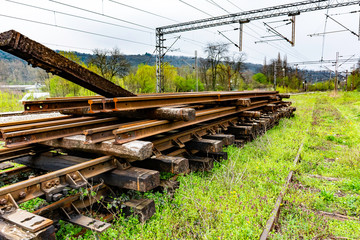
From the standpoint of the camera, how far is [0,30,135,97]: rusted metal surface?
259cm

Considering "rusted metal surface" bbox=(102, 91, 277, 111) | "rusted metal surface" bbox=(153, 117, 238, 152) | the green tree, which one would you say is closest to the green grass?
"rusted metal surface" bbox=(153, 117, 238, 152)

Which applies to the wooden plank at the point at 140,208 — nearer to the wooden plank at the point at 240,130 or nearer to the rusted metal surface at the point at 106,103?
the rusted metal surface at the point at 106,103

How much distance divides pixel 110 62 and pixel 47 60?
3139 cm

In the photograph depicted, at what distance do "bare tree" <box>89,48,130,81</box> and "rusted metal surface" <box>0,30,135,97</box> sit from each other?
91.7ft

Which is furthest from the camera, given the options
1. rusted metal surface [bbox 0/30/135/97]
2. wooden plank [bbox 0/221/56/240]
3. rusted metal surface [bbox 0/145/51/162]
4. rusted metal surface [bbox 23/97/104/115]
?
rusted metal surface [bbox 23/97/104/115]

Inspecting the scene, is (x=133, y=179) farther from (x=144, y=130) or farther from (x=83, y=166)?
(x=144, y=130)

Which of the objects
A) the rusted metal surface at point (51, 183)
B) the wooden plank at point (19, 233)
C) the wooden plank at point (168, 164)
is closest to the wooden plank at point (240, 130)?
the wooden plank at point (168, 164)

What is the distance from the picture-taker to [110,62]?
106 feet

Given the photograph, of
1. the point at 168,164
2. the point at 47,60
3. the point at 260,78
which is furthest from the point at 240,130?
the point at 260,78

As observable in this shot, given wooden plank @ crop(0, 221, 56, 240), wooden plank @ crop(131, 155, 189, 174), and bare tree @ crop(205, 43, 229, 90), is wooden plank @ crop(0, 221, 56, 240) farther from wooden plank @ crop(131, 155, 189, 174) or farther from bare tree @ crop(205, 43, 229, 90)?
bare tree @ crop(205, 43, 229, 90)

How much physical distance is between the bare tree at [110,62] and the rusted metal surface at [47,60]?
27.9 m

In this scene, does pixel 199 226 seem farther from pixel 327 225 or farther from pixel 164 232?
pixel 327 225

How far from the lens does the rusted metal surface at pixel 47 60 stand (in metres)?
2.59

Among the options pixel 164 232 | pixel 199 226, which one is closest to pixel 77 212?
pixel 164 232
